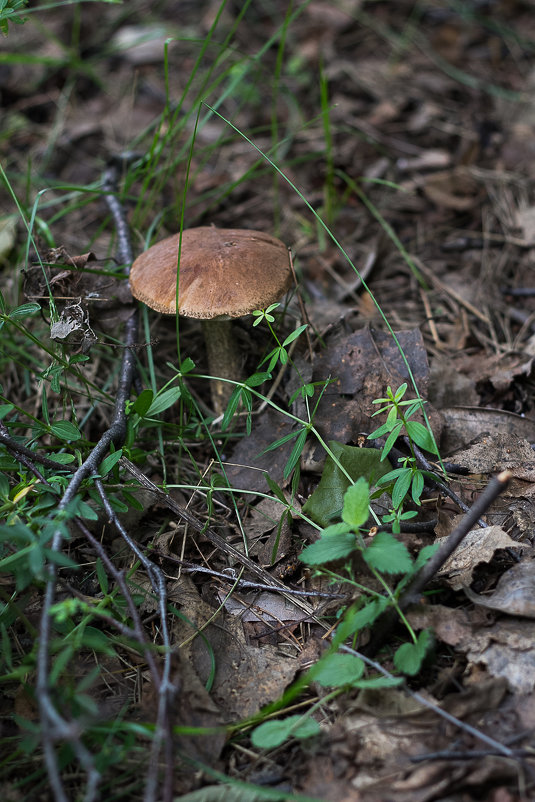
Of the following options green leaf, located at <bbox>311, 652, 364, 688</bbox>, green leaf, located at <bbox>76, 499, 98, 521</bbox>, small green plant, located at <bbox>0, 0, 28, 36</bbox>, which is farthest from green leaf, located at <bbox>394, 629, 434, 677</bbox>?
small green plant, located at <bbox>0, 0, 28, 36</bbox>

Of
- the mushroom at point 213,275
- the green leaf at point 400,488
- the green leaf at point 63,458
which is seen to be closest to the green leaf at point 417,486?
the green leaf at point 400,488

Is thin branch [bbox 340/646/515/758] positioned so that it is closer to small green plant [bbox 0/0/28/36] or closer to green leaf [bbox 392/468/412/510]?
green leaf [bbox 392/468/412/510]

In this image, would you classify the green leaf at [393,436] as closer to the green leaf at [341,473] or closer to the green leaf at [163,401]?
the green leaf at [341,473]

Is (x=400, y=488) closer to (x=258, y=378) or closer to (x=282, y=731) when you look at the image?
(x=258, y=378)

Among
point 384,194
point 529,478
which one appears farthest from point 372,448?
point 384,194

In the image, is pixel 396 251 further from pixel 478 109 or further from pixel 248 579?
pixel 248 579

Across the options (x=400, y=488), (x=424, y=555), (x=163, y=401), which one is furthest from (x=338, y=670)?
(x=163, y=401)
